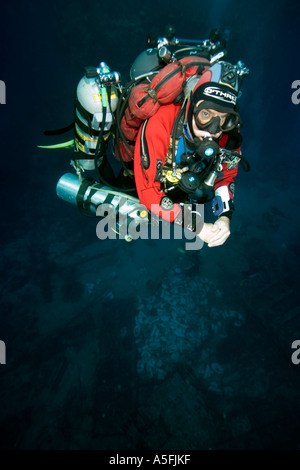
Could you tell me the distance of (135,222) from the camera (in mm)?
3006

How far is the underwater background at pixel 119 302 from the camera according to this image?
12.8ft

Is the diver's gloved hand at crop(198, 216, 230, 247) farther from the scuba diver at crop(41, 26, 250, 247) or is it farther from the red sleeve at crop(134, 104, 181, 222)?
the red sleeve at crop(134, 104, 181, 222)

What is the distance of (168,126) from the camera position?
221 cm

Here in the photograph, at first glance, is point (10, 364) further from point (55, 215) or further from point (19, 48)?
point (19, 48)

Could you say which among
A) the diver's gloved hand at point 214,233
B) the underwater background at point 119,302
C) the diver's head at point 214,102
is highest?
the diver's head at point 214,102

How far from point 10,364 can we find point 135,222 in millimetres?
4469

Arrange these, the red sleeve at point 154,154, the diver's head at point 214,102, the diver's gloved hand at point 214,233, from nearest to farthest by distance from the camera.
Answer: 1. the diver's head at point 214,102
2. the red sleeve at point 154,154
3. the diver's gloved hand at point 214,233

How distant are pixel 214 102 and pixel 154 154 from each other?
71cm

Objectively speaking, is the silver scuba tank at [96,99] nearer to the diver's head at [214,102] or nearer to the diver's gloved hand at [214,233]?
the diver's head at [214,102]

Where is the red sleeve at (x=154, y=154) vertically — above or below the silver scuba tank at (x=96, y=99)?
below

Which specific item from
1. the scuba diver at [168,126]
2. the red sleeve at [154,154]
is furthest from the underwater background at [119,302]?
the red sleeve at [154,154]

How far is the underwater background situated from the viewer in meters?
3.89

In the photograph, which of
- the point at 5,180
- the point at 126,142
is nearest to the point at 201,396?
the point at 126,142
